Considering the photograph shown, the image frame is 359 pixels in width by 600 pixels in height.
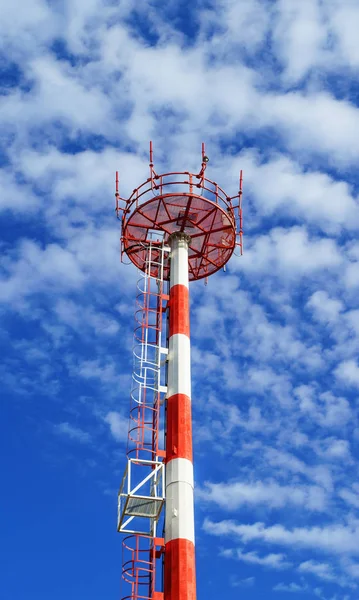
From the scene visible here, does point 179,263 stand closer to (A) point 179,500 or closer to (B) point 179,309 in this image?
(B) point 179,309

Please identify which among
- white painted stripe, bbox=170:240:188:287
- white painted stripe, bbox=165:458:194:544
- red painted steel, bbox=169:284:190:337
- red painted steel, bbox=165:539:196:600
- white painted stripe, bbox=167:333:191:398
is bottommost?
red painted steel, bbox=165:539:196:600

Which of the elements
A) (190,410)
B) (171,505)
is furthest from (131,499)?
(190,410)

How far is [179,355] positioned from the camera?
4044 cm

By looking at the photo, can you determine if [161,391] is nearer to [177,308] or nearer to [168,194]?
[177,308]

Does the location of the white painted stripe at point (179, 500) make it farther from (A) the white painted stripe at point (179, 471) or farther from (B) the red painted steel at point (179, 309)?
→ (B) the red painted steel at point (179, 309)

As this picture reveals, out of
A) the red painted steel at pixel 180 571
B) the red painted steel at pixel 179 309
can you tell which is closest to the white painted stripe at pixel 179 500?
the red painted steel at pixel 180 571

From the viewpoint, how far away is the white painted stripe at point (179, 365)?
39.4 metres

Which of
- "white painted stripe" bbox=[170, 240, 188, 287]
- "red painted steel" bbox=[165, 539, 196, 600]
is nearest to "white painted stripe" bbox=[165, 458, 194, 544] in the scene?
Result: "red painted steel" bbox=[165, 539, 196, 600]

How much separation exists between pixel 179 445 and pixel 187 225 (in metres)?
13.3

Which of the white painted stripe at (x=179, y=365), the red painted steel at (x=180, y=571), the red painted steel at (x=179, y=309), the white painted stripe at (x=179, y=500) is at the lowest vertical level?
the red painted steel at (x=180, y=571)

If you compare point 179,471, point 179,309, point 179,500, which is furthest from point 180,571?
point 179,309

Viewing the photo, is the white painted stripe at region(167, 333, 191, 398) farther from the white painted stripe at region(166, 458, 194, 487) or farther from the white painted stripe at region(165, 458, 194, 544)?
the white painted stripe at region(165, 458, 194, 544)

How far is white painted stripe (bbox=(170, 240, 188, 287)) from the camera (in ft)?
142

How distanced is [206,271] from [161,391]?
395 inches
